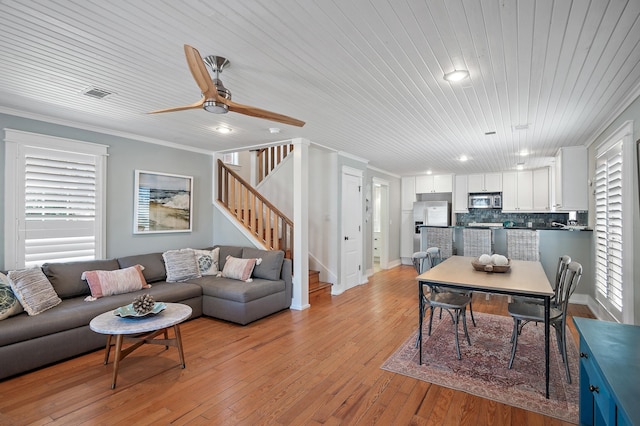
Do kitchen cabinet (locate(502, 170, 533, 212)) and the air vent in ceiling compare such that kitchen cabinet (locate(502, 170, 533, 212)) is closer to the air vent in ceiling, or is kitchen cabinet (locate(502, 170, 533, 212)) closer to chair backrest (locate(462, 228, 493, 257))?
chair backrest (locate(462, 228, 493, 257))

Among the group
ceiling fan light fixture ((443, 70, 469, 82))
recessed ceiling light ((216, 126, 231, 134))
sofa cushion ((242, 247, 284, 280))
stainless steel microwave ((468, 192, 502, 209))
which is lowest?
sofa cushion ((242, 247, 284, 280))

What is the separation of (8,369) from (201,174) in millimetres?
3450

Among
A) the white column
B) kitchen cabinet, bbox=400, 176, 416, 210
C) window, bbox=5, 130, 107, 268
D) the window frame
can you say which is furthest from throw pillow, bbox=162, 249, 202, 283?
kitchen cabinet, bbox=400, 176, 416, 210

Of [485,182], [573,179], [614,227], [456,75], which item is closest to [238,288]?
[456,75]

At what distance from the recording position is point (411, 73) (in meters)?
2.45

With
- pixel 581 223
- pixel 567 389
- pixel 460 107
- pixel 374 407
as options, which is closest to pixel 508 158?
pixel 581 223

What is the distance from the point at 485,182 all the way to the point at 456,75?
6.35 meters

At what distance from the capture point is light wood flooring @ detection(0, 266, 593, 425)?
220cm

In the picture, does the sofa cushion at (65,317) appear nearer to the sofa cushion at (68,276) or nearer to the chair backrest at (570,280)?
the sofa cushion at (68,276)

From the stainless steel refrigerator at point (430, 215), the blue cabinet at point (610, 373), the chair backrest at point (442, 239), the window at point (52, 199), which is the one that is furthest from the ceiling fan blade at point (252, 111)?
the stainless steel refrigerator at point (430, 215)

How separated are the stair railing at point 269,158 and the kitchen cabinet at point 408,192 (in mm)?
3781

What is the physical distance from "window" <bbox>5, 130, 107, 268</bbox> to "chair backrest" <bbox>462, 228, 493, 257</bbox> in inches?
227

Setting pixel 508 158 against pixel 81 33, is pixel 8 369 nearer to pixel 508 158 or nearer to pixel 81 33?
pixel 81 33

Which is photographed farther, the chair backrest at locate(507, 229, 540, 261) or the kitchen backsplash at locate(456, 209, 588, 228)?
the kitchen backsplash at locate(456, 209, 588, 228)
